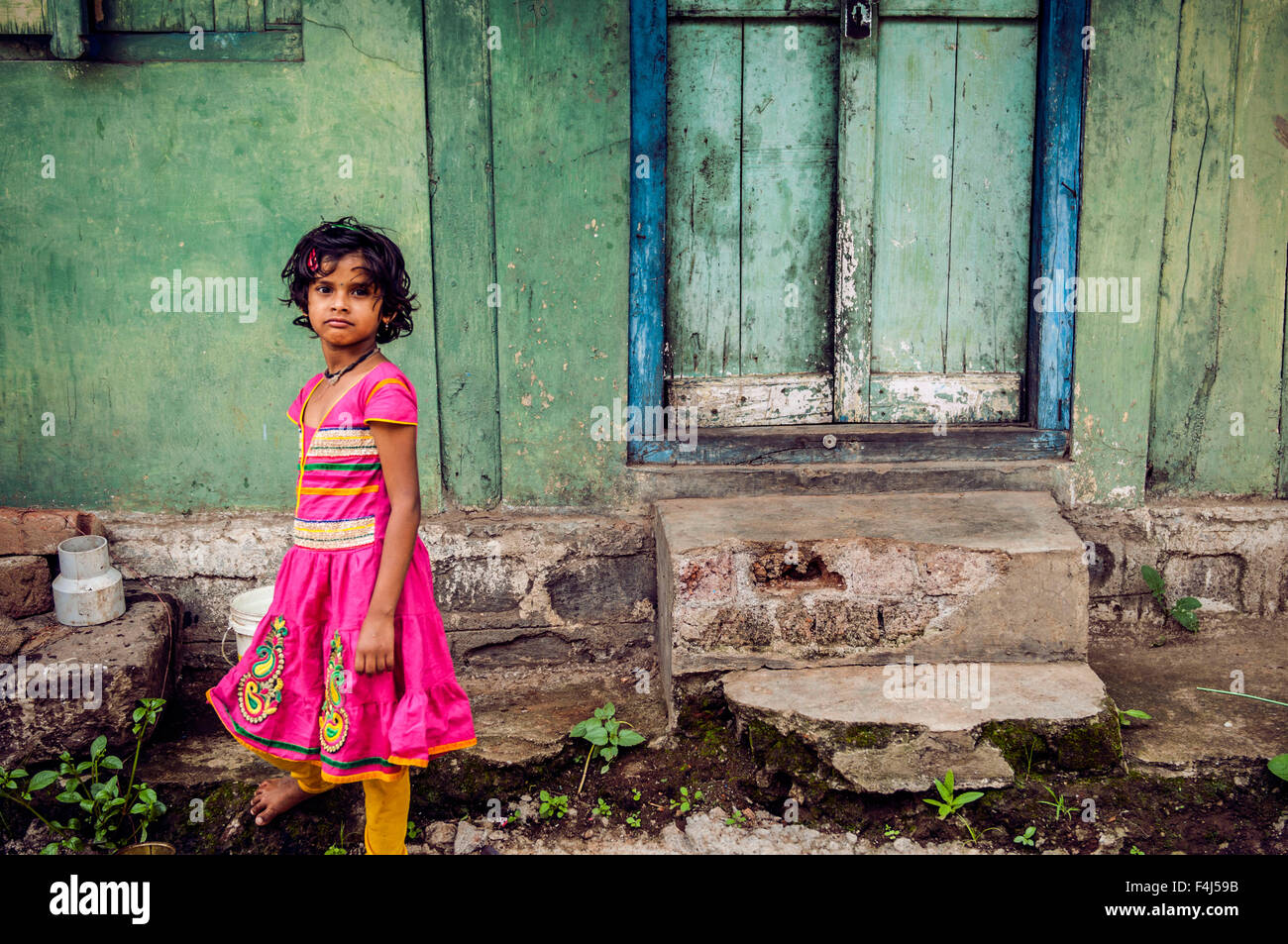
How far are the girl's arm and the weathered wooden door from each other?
63.9 inches

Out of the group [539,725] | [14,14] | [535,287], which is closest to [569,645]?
[539,725]

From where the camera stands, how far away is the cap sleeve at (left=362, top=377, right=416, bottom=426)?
2232 millimetres

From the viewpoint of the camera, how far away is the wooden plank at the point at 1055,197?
141 inches

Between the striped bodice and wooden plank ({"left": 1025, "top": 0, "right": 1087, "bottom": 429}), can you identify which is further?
wooden plank ({"left": 1025, "top": 0, "right": 1087, "bottom": 429})

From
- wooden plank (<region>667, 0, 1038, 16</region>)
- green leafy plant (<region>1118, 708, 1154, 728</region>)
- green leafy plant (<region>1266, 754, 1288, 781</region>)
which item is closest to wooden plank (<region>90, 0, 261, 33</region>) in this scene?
wooden plank (<region>667, 0, 1038, 16</region>)

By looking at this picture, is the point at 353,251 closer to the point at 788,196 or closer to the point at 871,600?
the point at 871,600

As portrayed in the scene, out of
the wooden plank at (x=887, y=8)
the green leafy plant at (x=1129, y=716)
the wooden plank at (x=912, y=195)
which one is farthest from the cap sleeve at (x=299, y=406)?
the green leafy plant at (x=1129, y=716)

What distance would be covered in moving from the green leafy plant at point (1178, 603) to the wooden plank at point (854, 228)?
1.15 metres

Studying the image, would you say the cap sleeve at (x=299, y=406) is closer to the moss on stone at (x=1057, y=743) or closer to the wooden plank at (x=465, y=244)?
the wooden plank at (x=465, y=244)

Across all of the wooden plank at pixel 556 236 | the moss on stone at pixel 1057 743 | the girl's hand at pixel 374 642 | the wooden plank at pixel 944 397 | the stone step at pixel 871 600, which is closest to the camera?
the girl's hand at pixel 374 642

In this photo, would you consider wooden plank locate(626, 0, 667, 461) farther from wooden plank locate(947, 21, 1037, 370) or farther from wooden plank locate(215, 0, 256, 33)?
wooden plank locate(215, 0, 256, 33)

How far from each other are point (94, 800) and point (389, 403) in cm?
149

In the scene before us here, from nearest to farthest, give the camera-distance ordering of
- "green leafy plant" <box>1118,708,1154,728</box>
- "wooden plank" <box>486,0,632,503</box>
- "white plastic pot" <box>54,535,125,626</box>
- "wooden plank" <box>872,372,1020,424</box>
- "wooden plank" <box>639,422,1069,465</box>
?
"green leafy plant" <box>1118,708,1154,728</box>
"white plastic pot" <box>54,535,125,626</box>
"wooden plank" <box>486,0,632,503</box>
"wooden plank" <box>639,422,1069,465</box>
"wooden plank" <box>872,372,1020,424</box>

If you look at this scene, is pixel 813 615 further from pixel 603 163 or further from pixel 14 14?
pixel 14 14
